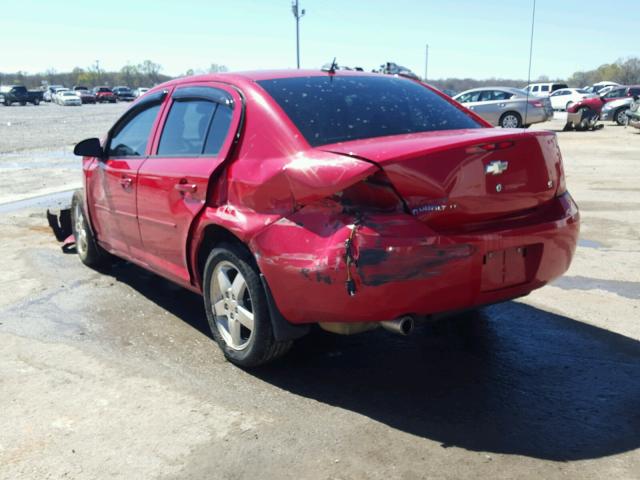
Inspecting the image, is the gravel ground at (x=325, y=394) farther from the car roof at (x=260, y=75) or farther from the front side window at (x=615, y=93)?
the front side window at (x=615, y=93)

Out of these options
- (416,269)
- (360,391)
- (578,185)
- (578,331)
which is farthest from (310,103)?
(578,185)

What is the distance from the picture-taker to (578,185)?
1088 cm

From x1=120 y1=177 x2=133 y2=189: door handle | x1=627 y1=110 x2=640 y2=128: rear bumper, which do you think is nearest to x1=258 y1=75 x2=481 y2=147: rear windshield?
x1=120 y1=177 x2=133 y2=189: door handle

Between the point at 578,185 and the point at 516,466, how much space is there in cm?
894

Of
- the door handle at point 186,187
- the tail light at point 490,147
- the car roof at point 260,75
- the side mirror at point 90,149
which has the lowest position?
the door handle at point 186,187

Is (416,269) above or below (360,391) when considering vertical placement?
above

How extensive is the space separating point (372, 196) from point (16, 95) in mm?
70421

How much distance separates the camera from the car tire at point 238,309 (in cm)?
362

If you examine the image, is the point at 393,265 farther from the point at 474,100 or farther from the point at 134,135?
the point at 474,100

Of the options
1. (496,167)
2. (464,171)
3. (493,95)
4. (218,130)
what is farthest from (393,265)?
(493,95)

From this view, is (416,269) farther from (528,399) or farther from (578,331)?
(578,331)

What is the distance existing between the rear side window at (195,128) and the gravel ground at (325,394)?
1.28 meters

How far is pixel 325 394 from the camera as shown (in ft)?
11.8

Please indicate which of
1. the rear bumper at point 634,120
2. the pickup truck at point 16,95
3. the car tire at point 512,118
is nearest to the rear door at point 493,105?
the car tire at point 512,118
